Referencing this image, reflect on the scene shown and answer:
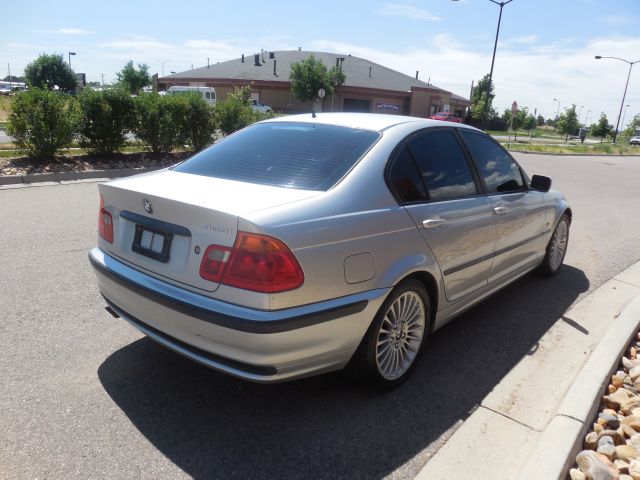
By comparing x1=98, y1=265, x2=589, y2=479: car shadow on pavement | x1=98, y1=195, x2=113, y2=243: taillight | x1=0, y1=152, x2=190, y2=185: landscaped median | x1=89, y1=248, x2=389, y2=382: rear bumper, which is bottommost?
x1=98, y1=265, x2=589, y2=479: car shadow on pavement

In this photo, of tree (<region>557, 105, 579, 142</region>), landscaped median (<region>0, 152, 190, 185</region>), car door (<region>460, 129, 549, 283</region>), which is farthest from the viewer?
tree (<region>557, 105, 579, 142</region>)

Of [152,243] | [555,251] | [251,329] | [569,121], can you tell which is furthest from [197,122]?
[569,121]

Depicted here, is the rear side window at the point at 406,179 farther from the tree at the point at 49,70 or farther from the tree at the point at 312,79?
the tree at the point at 49,70

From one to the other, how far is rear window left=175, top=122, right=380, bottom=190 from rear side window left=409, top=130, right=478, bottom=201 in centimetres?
41

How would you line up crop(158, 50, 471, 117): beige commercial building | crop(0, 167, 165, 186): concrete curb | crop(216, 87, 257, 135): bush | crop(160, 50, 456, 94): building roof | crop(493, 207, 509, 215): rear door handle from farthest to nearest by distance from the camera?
1. crop(160, 50, 456, 94): building roof
2. crop(158, 50, 471, 117): beige commercial building
3. crop(216, 87, 257, 135): bush
4. crop(0, 167, 165, 186): concrete curb
5. crop(493, 207, 509, 215): rear door handle

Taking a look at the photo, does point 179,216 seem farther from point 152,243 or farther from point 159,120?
point 159,120

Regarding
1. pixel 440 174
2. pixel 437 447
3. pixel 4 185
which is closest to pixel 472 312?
pixel 440 174

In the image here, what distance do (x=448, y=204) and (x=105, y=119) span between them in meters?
9.77

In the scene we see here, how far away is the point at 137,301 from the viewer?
9.28ft

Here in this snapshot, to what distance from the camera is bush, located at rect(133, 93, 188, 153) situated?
38.9ft

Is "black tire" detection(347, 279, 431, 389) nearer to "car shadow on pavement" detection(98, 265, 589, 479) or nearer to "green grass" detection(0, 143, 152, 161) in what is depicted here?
"car shadow on pavement" detection(98, 265, 589, 479)

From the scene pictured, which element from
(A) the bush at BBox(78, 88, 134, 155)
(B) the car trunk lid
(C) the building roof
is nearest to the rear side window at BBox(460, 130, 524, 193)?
(B) the car trunk lid

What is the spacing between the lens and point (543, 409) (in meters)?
3.07

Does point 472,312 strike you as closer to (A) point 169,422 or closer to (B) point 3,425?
(A) point 169,422
